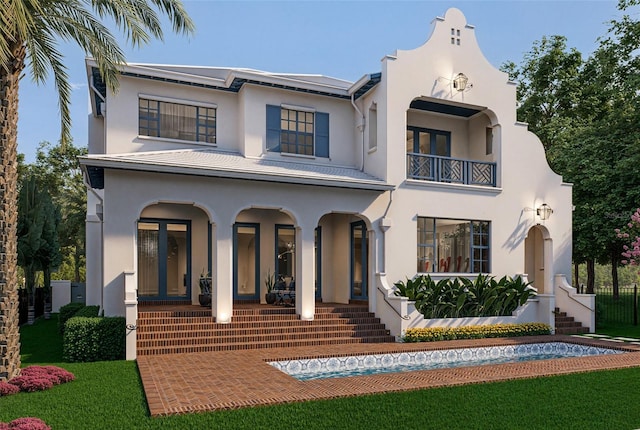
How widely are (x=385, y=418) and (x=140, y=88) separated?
41.7ft

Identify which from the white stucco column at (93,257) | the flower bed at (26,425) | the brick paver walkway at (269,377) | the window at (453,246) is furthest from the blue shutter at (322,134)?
the flower bed at (26,425)

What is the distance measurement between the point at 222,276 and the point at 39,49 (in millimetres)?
6753

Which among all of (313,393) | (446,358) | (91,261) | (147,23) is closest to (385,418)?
(313,393)

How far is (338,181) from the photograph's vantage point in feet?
50.1

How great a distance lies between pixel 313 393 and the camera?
833cm

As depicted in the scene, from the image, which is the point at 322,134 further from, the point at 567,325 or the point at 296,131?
the point at 567,325

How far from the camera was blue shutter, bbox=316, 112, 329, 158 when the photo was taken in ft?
59.3

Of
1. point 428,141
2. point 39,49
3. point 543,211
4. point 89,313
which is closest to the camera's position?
point 39,49

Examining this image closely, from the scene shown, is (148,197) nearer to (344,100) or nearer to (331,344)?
(331,344)

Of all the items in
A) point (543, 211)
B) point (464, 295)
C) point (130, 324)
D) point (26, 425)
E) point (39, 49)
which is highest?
point (39, 49)

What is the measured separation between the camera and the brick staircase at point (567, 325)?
17.5 metres

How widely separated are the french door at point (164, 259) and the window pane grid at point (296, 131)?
4189 mm

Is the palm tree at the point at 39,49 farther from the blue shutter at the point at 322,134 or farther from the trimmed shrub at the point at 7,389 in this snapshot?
the blue shutter at the point at 322,134

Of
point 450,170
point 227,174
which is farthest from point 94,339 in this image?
point 450,170
